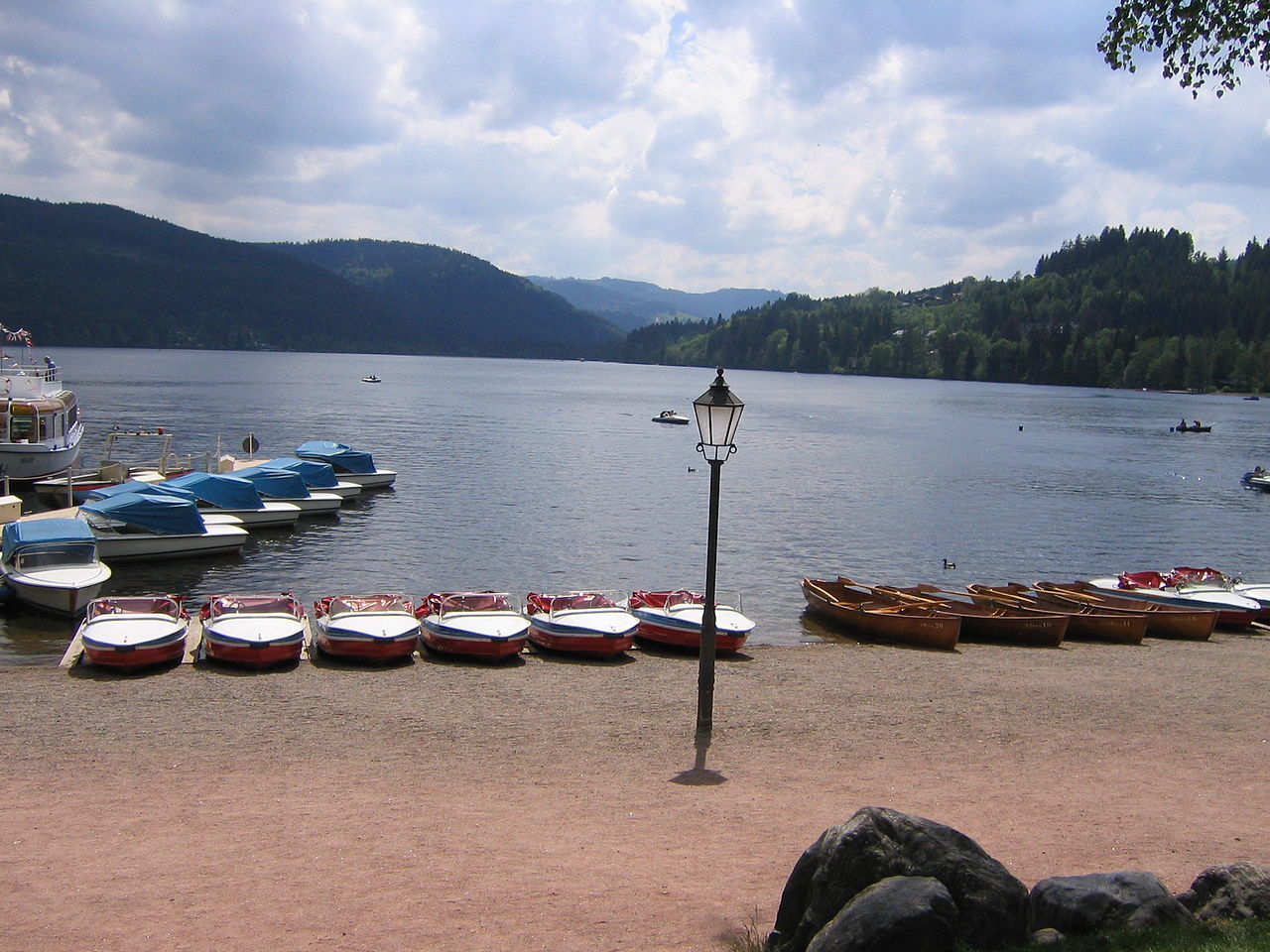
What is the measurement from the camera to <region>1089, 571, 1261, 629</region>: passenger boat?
29344mm

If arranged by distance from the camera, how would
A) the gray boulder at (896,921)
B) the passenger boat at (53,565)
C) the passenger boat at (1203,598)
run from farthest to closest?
the passenger boat at (1203,598)
the passenger boat at (53,565)
the gray boulder at (896,921)

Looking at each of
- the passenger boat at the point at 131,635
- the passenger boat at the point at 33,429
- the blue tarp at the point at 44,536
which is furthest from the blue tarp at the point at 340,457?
the passenger boat at the point at 131,635

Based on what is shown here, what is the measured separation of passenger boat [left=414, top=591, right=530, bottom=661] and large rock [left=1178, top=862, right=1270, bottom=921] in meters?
15.7

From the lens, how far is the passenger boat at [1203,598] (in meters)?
29.3

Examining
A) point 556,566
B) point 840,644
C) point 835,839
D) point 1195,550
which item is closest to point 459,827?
point 835,839

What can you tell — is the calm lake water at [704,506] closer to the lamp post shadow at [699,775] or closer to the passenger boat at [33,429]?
the lamp post shadow at [699,775]

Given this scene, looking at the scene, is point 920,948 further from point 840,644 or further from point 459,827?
point 840,644

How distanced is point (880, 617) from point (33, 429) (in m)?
42.6

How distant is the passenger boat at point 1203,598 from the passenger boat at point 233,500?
31.9m

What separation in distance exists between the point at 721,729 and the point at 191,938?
967 cm

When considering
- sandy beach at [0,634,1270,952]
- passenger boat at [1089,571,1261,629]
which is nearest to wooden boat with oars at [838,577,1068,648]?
sandy beach at [0,634,1270,952]

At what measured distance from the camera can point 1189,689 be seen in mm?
21031

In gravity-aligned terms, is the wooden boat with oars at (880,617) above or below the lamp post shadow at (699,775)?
below

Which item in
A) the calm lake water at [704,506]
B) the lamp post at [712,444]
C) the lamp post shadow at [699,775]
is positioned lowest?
the calm lake water at [704,506]
